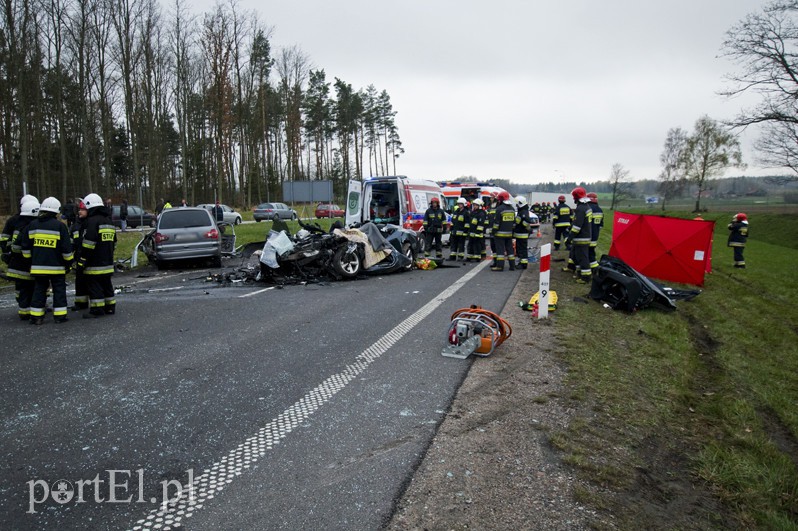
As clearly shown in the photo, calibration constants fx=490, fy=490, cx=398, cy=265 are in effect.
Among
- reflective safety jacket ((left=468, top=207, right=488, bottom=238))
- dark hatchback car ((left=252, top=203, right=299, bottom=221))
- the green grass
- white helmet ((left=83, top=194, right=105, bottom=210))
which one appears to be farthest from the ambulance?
white helmet ((left=83, top=194, right=105, bottom=210))

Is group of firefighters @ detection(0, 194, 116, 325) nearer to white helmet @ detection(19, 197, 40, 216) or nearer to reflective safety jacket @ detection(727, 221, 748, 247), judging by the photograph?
white helmet @ detection(19, 197, 40, 216)

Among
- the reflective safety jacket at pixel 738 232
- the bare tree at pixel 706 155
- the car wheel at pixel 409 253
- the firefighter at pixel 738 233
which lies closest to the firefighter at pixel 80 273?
the car wheel at pixel 409 253

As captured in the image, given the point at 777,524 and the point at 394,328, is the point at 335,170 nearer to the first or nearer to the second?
the point at 394,328

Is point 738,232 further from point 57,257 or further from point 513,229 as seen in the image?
point 57,257

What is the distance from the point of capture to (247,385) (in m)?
4.25

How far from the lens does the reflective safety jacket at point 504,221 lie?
38.8 feet

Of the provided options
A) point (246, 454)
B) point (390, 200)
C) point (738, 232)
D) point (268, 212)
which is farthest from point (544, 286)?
point (268, 212)

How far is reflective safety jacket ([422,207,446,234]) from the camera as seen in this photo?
48.9 feet

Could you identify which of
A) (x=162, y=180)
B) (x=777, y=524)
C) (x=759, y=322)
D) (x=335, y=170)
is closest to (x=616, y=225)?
(x=759, y=322)

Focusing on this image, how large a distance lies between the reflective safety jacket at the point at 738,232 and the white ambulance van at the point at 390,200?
904 cm

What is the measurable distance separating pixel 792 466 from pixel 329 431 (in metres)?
3.15

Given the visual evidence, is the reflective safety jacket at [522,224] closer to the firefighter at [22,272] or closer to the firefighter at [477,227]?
the firefighter at [477,227]

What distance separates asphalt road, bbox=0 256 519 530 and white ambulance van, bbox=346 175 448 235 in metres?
8.13

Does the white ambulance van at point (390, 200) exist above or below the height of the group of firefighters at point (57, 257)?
above
